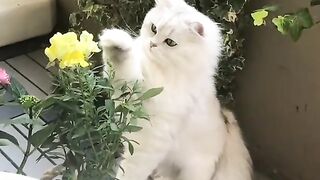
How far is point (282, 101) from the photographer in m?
1.78

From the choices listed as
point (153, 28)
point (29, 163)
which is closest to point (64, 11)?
point (29, 163)

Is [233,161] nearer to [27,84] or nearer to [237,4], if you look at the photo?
[237,4]

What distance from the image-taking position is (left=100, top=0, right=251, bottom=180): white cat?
4.39 ft

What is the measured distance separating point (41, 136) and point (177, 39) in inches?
16.0

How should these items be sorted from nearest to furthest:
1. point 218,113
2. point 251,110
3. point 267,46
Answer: point 218,113
point 267,46
point 251,110

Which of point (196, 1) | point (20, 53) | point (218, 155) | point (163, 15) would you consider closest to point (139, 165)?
point (218, 155)

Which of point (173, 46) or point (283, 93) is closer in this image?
point (173, 46)

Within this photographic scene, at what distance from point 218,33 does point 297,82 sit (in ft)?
1.24

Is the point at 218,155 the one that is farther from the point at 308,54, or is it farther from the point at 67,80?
the point at 67,80

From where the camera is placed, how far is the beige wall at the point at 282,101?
5.48ft

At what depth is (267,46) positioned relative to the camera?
1752 millimetres

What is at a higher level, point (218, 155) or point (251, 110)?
point (218, 155)

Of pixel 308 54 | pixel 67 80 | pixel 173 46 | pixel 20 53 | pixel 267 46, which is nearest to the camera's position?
pixel 67 80

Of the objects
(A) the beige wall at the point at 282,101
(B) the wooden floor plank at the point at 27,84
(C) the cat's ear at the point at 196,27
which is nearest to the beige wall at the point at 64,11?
(B) the wooden floor plank at the point at 27,84
